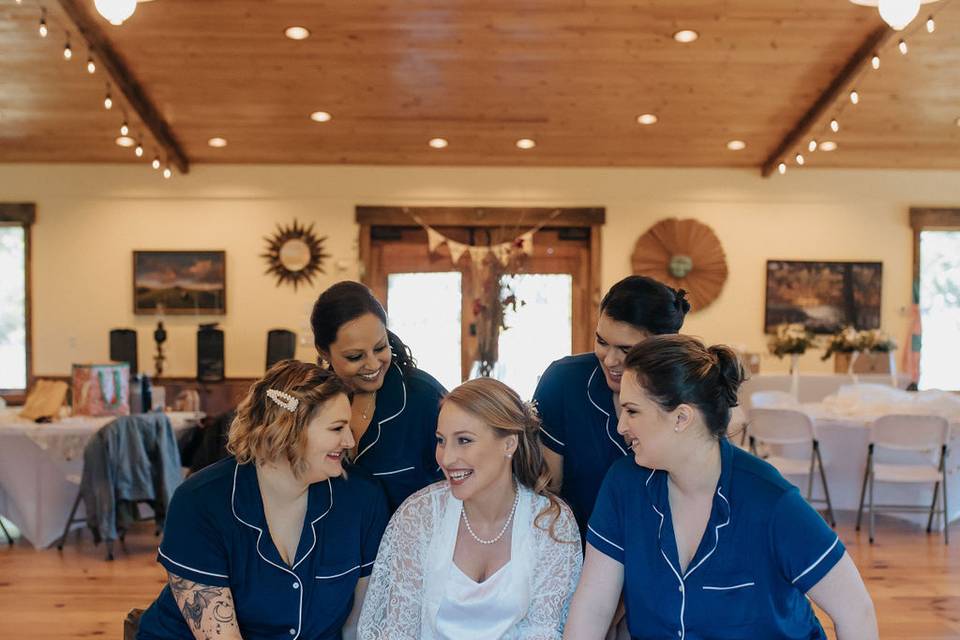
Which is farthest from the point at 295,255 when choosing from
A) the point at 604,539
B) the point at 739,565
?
the point at 739,565

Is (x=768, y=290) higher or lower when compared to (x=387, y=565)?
higher

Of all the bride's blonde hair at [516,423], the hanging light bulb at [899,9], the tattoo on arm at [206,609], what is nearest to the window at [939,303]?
the hanging light bulb at [899,9]

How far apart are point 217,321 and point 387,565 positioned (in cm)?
771

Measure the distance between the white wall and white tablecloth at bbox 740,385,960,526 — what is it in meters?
3.24

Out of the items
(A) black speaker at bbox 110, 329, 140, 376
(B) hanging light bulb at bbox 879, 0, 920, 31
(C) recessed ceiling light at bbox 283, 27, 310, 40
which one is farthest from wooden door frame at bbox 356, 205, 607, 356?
(B) hanging light bulb at bbox 879, 0, 920, 31

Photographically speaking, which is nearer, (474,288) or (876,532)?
(876,532)

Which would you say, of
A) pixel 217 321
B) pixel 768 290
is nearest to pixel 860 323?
pixel 768 290

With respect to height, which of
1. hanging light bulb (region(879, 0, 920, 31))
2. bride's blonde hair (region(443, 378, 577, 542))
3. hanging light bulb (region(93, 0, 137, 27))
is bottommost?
bride's blonde hair (region(443, 378, 577, 542))

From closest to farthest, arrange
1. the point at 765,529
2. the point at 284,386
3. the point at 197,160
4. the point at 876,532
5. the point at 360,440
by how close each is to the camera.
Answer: the point at 765,529
the point at 284,386
the point at 360,440
the point at 876,532
the point at 197,160

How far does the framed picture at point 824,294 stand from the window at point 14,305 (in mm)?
7664

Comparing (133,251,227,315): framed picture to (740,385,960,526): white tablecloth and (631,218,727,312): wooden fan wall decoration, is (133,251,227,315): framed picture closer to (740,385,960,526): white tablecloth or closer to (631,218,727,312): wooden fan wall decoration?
(631,218,727,312): wooden fan wall decoration

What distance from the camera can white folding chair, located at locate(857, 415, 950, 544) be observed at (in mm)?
5664

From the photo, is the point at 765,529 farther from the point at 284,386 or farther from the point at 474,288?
the point at 474,288

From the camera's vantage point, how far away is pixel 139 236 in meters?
9.48
